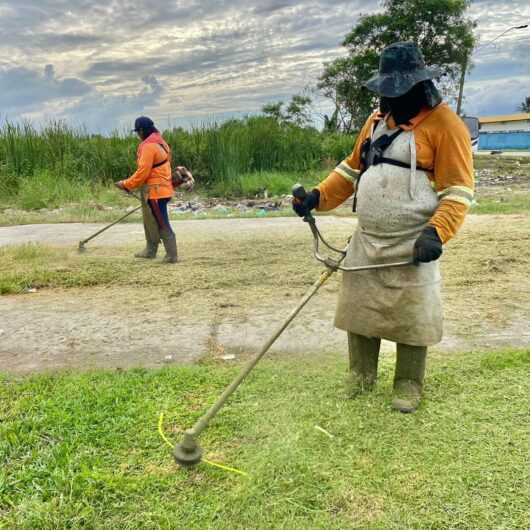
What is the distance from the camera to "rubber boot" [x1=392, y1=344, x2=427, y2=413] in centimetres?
282

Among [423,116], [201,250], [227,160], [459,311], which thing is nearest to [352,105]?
[227,160]

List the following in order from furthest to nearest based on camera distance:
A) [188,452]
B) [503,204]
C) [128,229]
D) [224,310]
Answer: [503,204], [128,229], [224,310], [188,452]

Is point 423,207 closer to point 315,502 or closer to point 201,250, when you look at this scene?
point 315,502

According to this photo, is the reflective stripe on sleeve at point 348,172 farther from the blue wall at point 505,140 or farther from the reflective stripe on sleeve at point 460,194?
the blue wall at point 505,140

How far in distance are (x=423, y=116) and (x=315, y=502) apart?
5.82ft

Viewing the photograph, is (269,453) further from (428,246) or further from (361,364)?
(428,246)

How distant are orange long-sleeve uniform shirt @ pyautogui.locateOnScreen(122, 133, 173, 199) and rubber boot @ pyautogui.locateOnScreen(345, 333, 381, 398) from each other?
3.61 m

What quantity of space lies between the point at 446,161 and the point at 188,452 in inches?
68.8

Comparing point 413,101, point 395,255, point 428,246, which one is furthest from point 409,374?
point 413,101

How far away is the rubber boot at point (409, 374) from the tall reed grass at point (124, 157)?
957cm

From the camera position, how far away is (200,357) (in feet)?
11.9

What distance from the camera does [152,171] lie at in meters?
5.94

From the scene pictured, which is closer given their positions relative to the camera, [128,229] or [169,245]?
[169,245]

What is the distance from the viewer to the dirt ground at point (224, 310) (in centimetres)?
372
